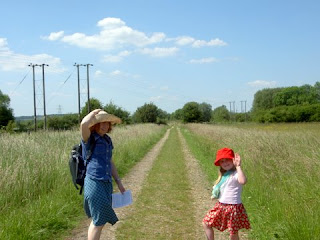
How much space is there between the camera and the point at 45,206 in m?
6.20

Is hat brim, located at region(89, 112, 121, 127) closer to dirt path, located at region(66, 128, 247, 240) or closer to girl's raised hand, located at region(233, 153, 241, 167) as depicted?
girl's raised hand, located at region(233, 153, 241, 167)

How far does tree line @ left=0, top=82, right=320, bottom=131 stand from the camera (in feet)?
163

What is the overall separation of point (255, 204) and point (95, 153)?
13.1ft

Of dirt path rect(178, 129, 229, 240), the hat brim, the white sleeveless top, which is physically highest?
the hat brim

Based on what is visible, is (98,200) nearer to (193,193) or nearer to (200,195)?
(200,195)

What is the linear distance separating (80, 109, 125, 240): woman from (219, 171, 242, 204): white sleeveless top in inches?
56.7

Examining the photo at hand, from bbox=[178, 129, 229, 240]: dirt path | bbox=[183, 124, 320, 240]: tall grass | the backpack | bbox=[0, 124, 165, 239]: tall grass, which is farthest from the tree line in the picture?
the backpack

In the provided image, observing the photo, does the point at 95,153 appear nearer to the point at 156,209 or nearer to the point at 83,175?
the point at 83,175

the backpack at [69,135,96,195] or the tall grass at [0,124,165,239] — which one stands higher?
the backpack at [69,135,96,195]

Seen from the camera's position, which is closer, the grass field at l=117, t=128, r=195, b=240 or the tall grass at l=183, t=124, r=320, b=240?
the tall grass at l=183, t=124, r=320, b=240

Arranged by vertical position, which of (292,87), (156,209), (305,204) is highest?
(292,87)

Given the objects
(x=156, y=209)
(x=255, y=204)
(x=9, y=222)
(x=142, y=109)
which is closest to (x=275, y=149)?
(x=255, y=204)

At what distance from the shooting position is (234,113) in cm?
10975

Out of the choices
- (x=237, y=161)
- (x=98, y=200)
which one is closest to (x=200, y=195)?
(x=237, y=161)
